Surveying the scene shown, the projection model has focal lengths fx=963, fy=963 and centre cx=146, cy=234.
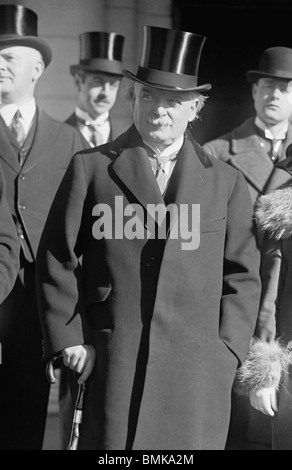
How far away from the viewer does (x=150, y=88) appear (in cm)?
345

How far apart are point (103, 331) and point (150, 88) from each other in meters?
0.88

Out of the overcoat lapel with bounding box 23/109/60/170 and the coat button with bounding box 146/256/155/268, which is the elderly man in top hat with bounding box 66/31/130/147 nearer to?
the overcoat lapel with bounding box 23/109/60/170

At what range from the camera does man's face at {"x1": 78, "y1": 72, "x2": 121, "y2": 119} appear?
13.5ft

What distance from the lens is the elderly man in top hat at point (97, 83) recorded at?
4066 mm

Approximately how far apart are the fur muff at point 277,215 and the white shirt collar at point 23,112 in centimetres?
103

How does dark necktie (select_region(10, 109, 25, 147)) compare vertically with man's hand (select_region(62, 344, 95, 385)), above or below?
above

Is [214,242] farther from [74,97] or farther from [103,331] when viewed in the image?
[74,97]

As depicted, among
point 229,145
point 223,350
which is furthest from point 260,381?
point 229,145

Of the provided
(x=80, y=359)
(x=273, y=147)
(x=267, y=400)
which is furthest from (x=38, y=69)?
(x=267, y=400)

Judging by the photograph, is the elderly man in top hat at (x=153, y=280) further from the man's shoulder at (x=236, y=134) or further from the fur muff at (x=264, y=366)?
the man's shoulder at (x=236, y=134)

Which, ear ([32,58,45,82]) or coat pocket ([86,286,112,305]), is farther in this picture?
ear ([32,58,45,82])

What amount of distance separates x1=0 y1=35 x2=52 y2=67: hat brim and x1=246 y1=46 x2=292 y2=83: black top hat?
85 cm

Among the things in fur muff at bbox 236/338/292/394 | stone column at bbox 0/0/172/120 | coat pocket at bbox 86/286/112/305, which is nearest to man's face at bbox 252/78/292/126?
stone column at bbox 0/0/172/120

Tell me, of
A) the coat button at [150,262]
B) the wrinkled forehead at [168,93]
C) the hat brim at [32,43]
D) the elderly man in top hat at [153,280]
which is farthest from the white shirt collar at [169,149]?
the hat brim at [32,43]
